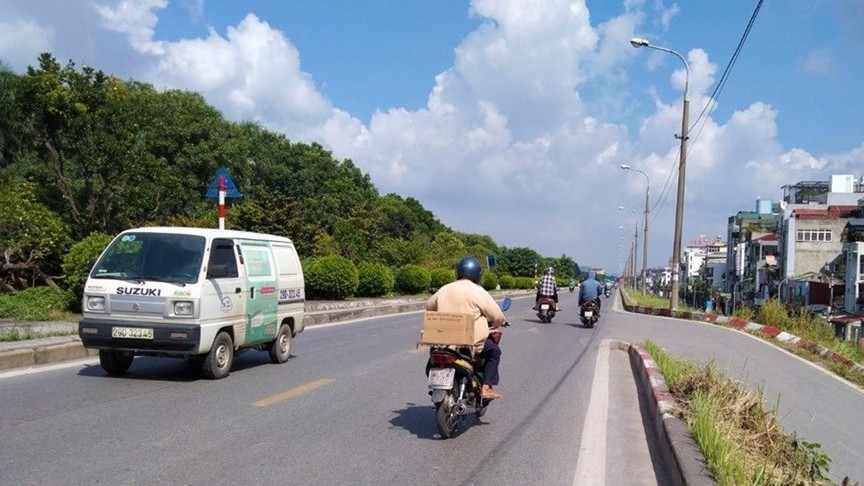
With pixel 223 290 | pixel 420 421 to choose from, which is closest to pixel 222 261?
pixel 223 290

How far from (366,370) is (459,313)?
14.9 feet

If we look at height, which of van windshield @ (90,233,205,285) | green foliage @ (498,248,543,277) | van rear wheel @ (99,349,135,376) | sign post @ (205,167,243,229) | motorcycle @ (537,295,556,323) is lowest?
van rear wheel @ (99,349,135,376)

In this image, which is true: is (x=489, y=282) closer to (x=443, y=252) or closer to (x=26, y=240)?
(x=443, y=252)

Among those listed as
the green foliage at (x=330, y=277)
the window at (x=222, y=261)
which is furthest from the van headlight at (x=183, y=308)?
the green foliage at (x=330, y=277)

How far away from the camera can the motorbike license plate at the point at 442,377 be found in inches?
259

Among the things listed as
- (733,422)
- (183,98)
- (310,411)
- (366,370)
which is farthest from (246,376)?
(183,98)

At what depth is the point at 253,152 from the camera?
2019 inches

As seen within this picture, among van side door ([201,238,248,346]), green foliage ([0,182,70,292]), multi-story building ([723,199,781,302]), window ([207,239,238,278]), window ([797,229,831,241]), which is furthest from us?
multi-story building ([723,199,781,302])

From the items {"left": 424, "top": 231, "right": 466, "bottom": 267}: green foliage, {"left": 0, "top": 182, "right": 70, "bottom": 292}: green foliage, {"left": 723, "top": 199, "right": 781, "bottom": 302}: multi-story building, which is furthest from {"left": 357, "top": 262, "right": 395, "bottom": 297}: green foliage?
{"left": 723, "top": 199, "right": 781, "bottom": 302}: multi-story building

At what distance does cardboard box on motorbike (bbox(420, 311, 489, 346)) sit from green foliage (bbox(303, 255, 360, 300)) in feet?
60.4

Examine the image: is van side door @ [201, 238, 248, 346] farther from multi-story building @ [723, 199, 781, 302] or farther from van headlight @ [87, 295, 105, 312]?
multi-story building @ [723, 199, 781, 302]

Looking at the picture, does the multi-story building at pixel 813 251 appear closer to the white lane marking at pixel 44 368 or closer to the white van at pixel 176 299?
the white van at pixel 176 299

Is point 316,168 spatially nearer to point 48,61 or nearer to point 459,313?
point 48,61

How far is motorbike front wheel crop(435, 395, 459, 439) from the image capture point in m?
6.59
